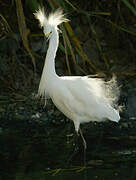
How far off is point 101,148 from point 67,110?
0.67 meters

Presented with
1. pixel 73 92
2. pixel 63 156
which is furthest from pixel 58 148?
pixel 73 92

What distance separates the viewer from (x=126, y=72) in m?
8.46

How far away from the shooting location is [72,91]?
5824mm

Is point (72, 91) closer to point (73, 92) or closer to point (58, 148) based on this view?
point (73, 92)

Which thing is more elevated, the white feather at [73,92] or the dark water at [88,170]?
the white feather at [73,92]

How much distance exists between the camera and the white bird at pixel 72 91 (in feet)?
18.7

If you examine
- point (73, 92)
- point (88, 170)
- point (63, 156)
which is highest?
point (73, 92)

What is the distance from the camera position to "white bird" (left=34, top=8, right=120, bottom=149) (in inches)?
224

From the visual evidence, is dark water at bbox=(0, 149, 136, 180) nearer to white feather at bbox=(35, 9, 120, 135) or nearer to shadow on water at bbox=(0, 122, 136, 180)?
shadow on water at bbox=(0, 122, 136, 180)

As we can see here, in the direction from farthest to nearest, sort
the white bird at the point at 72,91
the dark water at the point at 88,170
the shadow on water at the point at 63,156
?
the white bird at the point at 72,91, the shadow on water at the point at 63,156, the dark water at the point at 88,170

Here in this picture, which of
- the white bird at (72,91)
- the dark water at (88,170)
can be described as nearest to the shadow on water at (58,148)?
the dark water at (88,170)

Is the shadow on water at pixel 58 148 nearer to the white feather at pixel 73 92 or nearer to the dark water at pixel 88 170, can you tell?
the dark water at pixel 88 170

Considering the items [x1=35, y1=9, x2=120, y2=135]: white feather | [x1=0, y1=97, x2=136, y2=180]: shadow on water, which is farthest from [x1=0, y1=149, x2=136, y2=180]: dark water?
[x1=35, y1=9, x2=120, y2=135]: white feather

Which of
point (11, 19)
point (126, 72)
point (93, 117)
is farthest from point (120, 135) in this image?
point (11, 19)
